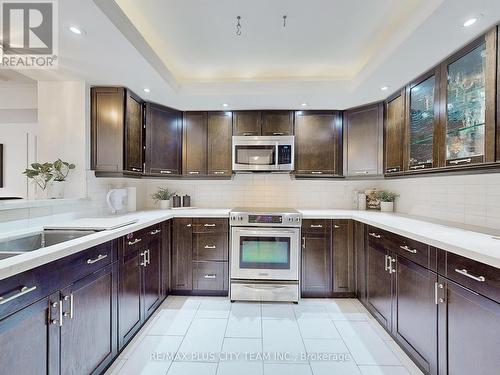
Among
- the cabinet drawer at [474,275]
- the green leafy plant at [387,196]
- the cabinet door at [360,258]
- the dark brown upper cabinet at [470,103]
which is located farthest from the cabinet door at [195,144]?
the cabinet drawer at [474,275]

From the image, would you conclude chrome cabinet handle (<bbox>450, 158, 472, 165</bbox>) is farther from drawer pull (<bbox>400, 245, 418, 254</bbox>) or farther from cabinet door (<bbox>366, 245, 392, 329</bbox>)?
cabinet door (<bbox>366, 245, 392, 329</bbox>)

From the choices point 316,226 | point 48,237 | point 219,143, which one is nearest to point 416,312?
point 316,226

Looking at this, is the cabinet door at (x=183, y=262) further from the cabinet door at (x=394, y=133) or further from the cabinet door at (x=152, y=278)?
the cabinet door at (x=394, y=133)

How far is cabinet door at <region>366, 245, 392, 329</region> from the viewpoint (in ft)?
6.77

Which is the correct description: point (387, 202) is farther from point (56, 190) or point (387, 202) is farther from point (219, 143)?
point (56, 190)

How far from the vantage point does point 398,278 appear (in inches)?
75.0

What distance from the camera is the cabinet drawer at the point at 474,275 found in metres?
1.10

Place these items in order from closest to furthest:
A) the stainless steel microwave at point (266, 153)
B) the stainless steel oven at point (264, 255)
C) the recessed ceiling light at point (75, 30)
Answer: the recessed ceiling light at point (75, 30) → the stainless steel oven at point (264, 255) → the stainless steel microwave at point (266, 153)

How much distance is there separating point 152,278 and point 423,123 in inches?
115

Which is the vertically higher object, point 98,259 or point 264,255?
point 98,259

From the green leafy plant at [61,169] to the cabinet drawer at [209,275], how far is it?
158 centimetres

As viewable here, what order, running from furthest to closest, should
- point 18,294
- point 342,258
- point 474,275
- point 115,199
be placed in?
point 342,258 < point 115,199 < point 474,275 < point 18,294

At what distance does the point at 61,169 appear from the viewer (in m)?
2.34

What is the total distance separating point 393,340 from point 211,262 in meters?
1.85
